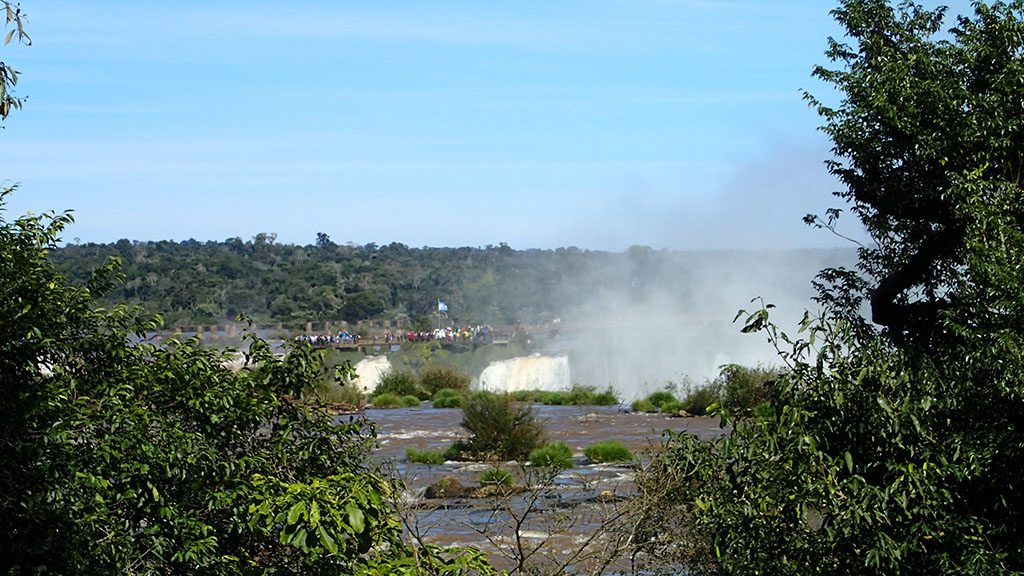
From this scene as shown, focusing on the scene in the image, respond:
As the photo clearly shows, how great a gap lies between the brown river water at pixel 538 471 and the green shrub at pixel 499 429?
739 millimetres

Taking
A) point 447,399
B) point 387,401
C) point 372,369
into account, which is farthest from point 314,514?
point 372,369

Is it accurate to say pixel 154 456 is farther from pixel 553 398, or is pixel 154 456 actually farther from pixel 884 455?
pixel 553 398

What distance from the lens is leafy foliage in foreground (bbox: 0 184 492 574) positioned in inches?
206

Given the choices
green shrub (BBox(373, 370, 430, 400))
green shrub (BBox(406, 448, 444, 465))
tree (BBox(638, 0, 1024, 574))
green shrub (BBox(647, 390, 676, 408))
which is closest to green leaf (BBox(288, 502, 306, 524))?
tree (BBox(638, 0, 1024, 574))

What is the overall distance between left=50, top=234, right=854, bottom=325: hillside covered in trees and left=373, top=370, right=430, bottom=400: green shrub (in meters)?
29.8

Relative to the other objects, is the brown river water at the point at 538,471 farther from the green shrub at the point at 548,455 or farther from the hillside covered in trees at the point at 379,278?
the hillside covered in trees at the point at 379,278

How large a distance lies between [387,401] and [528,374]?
12.8m

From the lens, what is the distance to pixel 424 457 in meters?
23.7

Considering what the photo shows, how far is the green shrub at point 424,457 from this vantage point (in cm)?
2372

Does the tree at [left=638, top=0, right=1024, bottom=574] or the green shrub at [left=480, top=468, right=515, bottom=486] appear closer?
the tree at [left=638, top=0, right=1024, bottom=574]

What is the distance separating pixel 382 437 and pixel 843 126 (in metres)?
22.0

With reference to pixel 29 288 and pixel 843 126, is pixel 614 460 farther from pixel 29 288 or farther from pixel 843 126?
pixel 29 288

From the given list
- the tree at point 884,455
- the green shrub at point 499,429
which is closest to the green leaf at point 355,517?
the tree at point 884,455

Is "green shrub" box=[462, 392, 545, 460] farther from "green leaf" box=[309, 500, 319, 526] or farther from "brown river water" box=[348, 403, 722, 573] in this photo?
"green leaf" box=[309, 500, 319, 526]
